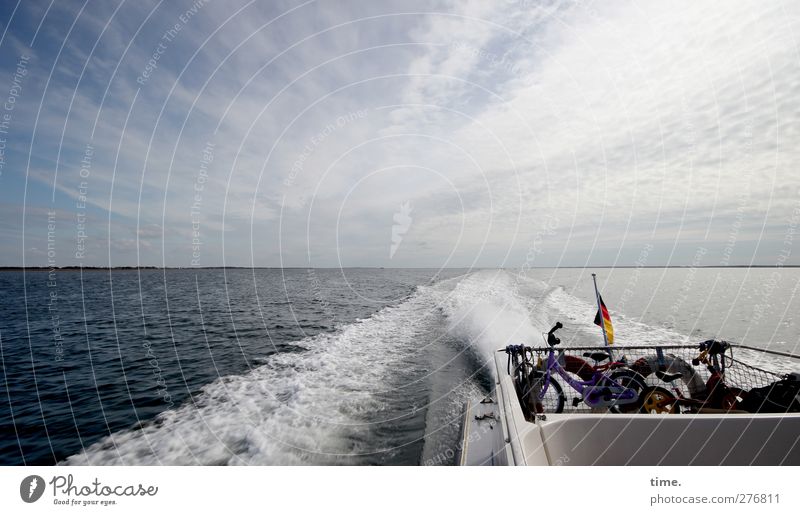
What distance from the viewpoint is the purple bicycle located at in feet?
18.4

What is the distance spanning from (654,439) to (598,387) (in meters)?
1.92

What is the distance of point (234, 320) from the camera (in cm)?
2144

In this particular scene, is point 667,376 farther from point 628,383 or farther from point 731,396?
point 731,396

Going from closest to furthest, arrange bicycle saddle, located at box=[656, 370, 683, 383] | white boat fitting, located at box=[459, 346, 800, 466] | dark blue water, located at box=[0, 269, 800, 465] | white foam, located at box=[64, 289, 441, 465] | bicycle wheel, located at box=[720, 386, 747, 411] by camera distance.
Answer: white boat fitting, located at box=[459, 346, 800, 466] < bicycle wheel, located at box=[720, 386, 747, 411] < bicycle saddle, located at box=[656, 370, 683, 383] < white foam, located at box=[64, 289, 441, 465] < dark blue water, located at box=[0, 269, 800, 465]

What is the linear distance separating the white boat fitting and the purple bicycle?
4.57 feet

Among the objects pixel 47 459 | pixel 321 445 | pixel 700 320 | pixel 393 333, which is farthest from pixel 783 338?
pixel 47 459

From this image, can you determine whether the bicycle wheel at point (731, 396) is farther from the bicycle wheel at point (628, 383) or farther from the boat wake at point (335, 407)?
the boat wake at point (335, 407)

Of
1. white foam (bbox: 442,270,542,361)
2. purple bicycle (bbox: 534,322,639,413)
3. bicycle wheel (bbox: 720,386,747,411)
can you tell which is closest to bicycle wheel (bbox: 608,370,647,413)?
purple bicycle (bbox: 534,322,639,413)

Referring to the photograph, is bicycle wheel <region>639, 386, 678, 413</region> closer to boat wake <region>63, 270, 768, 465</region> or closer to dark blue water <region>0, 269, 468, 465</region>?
boat wake <region>63, 270, 768, 465</region>

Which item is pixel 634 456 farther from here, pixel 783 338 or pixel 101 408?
pixel 783 338

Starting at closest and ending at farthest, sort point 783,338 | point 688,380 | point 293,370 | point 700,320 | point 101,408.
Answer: point 688,380 < point 101,408 < point 293,370 < point 783,338 < point 700,320

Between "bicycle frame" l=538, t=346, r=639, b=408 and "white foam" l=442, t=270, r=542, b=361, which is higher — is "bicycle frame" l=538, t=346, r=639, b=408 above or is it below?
above
